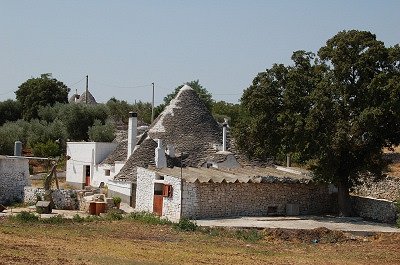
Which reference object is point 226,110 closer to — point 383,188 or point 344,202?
point 383,188

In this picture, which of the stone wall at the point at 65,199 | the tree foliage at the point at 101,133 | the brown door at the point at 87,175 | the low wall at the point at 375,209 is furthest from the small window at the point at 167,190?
the tree foliage at the point at 101,133

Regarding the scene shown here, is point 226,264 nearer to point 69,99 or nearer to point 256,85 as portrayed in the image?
point 256,85

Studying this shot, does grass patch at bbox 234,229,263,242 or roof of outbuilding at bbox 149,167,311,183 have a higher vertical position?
roof of outbuilding at bbox 149,167,311,183

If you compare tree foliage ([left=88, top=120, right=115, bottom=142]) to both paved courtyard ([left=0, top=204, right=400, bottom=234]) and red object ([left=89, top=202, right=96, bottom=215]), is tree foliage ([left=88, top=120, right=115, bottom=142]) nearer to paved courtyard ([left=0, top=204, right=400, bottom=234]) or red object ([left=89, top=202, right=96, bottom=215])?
paved courtyard ([left=0, top=204, right=400, bottom=234])

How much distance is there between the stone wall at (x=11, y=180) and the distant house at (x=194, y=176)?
5187 millimetres

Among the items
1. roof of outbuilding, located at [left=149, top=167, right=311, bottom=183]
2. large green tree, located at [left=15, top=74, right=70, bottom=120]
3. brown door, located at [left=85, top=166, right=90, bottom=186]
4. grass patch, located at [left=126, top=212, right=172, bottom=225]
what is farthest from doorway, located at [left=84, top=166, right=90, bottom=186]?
large green tree, located at [left=15, top=74, right=70, bottom=120]

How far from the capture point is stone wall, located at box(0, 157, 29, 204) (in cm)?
3794

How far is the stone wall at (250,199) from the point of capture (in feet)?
105

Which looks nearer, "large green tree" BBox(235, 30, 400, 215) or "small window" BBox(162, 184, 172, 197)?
"large green tree" BBox(235, 30, 400, 215)

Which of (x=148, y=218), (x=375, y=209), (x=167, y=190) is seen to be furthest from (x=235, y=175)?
(x=375, y=209)

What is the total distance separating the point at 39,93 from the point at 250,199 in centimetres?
4697

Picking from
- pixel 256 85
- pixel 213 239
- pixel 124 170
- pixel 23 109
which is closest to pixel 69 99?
pixel 23 109

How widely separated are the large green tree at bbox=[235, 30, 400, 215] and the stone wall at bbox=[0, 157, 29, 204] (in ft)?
45.0

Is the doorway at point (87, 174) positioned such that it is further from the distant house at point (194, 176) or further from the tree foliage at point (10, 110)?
the tree foliage at point (10, 110)
